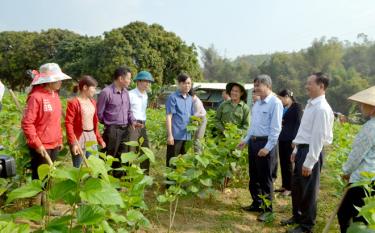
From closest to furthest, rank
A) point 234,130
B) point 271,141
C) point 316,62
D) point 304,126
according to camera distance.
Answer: point 304,126, point 271,141, point 234,130, point 316,62

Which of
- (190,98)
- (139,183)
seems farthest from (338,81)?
(139,183)

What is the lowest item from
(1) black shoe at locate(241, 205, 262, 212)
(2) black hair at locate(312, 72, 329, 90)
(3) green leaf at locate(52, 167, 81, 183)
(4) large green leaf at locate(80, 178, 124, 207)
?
(1) black shoe at locate(241, 205, 262, 212)

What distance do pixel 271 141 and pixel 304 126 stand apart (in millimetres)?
497

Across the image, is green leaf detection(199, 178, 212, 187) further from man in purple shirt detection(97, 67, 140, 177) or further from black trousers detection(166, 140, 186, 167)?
man in purple shirt detection(97, 67, 140, 177)

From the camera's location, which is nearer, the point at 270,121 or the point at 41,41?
the point at 270,121

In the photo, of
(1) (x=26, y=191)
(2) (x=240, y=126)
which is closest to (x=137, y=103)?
(2) (x=240, y=126)

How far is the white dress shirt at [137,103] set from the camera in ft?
15.5

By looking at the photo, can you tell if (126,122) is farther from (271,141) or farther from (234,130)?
(271,141)

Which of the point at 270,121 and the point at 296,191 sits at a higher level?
the point at 270,121

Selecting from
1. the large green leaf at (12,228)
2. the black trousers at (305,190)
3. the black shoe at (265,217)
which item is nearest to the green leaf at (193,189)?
the black shoe at (265,217)

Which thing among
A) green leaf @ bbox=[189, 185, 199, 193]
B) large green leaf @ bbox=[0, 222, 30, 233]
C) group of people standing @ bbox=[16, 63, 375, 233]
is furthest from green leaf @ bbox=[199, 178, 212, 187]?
large green leaf @ bbox=[0, 222, 30, 233]

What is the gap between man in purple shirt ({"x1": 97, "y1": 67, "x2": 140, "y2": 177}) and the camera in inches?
169

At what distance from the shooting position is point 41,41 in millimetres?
33812

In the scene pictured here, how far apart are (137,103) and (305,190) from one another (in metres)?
2.41
